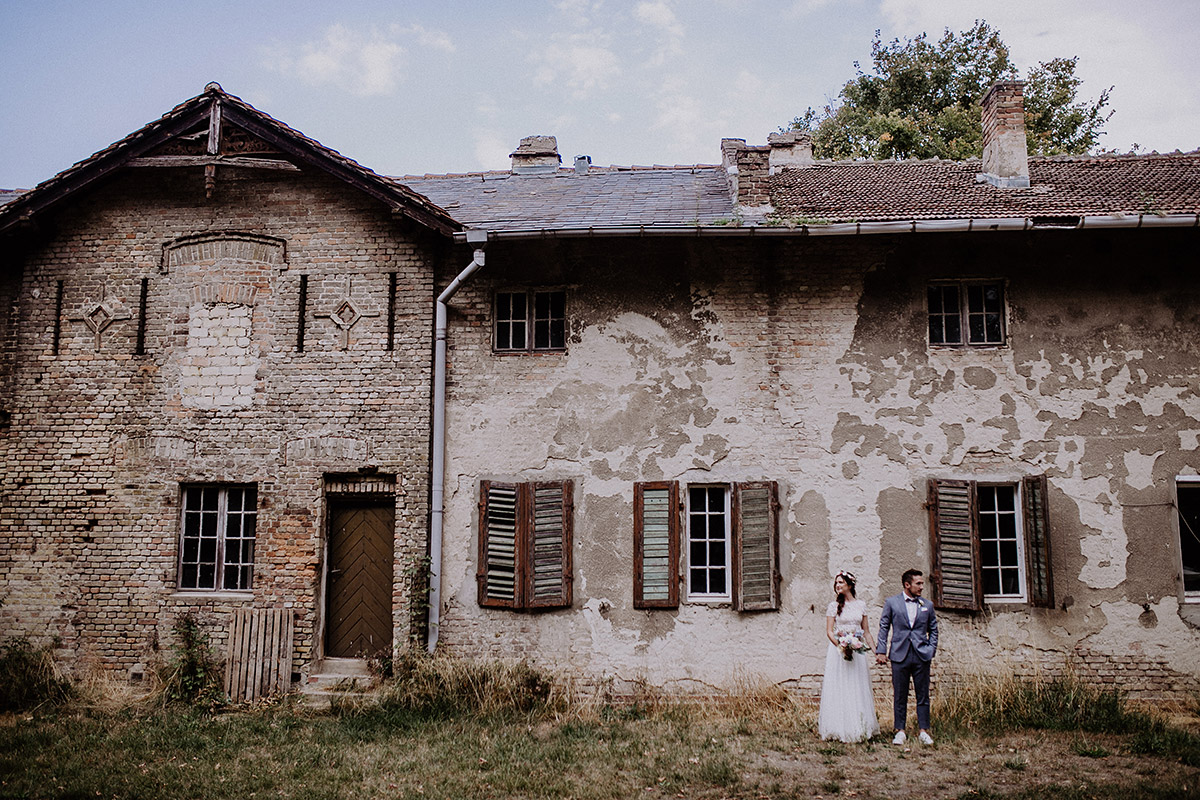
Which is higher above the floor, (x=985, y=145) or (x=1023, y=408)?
(x=985, y=145)

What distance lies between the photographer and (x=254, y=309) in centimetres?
968

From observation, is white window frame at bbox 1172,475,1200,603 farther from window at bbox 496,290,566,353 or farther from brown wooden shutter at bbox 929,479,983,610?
window at bbox 496,290,566,353

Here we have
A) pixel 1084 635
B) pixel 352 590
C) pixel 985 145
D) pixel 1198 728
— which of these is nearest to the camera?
pixel 1198 728

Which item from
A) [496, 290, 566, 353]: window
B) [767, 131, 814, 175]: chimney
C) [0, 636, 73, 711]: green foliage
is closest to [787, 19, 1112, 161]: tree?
[767, 131, 814, 175]: chimney

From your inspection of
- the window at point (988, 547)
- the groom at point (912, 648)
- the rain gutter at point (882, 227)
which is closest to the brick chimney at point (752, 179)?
the rain gutter at point (882, 227)

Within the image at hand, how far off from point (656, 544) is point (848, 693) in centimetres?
259

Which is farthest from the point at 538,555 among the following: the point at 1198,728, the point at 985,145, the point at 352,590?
the point at 985,145

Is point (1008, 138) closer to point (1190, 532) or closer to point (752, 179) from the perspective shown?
point (752, 179)

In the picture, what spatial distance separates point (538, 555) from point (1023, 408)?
5.70 m

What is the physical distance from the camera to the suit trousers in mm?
7176

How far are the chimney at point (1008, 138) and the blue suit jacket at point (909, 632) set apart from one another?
6287 millimetres

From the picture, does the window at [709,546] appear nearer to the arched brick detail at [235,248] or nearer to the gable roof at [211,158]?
the gable roof at [211,158]

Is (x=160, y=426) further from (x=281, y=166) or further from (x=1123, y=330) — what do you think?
(x=1123, y=330)

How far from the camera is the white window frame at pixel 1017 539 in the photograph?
8.72 m
